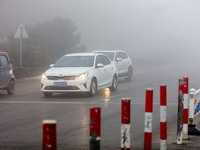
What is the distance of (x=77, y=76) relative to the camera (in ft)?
55.8

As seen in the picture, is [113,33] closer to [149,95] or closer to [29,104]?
[29,104]

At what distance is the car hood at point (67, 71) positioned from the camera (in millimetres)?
17031

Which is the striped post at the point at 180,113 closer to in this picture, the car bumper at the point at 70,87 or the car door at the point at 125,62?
the car bumper at the point at 70,87

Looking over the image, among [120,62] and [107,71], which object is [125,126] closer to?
[107,71]

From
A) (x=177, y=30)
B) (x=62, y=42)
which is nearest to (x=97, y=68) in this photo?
(x=62, y=42)

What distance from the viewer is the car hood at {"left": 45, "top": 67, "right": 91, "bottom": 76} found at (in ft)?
55.9

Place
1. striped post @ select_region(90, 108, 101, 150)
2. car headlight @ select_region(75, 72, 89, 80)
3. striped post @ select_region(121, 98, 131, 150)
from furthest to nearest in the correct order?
car headlight @ select_region(75, 72, 89, 80), striped post @ select_region(121, 98, 131, 150), striped post @ select_region(90, 108, 101, 150)

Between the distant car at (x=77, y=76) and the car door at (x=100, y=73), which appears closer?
the distant car at (x=77, y=76)

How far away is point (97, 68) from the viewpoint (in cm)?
1828

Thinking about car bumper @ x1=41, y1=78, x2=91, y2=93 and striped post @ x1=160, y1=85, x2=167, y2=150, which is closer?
striped post @ x1=160, y1=85, x2=167, y2=150

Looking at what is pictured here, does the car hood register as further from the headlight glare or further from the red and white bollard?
the red and white bollard

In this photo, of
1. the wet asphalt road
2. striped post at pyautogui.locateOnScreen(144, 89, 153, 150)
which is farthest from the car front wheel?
striped post at pyautogui.locateOnScreen(144, 89, 153, 150)

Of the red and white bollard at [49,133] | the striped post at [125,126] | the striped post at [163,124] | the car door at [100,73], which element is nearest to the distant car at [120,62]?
the car door at [100,73]

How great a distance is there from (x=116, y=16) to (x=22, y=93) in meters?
102
